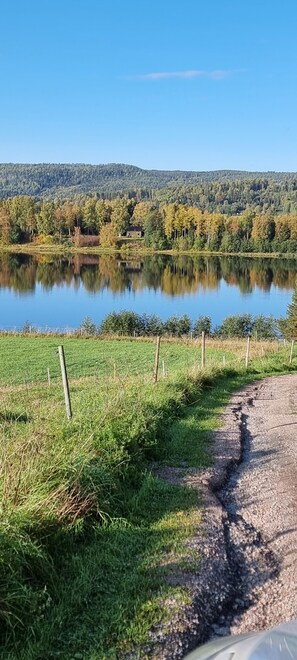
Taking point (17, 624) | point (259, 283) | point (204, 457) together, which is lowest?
point (259, 283)

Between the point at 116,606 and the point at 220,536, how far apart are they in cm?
195

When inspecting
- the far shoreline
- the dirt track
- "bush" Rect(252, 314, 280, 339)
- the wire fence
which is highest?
the dirt track

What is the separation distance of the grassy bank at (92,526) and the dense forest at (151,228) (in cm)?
13043

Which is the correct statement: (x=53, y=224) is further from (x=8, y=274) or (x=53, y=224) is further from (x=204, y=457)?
(x=204, y=457)

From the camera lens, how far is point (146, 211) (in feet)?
527

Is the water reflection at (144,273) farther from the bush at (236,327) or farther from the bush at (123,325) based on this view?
the bush at (123,325)

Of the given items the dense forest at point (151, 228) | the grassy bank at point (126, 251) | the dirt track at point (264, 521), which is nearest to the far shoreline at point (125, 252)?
the grassy bank at point (126, 251)

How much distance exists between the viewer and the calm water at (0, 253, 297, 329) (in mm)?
66812

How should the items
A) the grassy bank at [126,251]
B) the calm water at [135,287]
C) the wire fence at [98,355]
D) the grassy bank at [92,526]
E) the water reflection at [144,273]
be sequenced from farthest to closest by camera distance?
the grassy bank at [126,251], the water reflection at [144,273], the calm water at [135,287], the wire fence at [98,355], the grassy bank at [92,526]

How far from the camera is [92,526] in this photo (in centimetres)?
617

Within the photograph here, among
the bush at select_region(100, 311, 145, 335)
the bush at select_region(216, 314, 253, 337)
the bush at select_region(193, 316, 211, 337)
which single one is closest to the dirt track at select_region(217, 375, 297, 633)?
the bush at select_region(100, 311, 145, 335)

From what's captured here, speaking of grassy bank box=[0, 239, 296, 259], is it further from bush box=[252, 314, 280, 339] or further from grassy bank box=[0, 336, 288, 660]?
grassy bank box=[0, 336, 288, 660]

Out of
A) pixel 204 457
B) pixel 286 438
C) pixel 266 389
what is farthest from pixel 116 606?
pixel 266 389

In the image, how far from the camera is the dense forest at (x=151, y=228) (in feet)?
453
